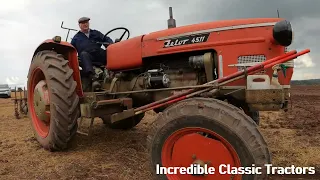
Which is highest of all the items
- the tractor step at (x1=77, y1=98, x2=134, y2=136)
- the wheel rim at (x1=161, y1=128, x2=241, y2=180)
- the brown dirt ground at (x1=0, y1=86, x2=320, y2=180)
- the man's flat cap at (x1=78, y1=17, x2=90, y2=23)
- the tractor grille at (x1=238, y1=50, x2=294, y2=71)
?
the man's flat cap at (x1=78, y1=17, x2=90, y2=23)

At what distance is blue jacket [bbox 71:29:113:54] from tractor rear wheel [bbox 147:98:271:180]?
2530mm

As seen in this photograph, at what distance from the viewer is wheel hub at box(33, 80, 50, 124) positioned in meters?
4.61

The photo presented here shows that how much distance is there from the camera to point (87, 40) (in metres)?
5.16

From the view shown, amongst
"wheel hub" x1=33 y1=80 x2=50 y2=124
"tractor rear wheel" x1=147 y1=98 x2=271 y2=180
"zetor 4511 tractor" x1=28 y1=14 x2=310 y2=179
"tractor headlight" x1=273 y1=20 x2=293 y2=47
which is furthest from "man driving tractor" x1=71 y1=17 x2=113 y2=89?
"tractor headlight" x1=273 y1=20 x2=293 y2=47

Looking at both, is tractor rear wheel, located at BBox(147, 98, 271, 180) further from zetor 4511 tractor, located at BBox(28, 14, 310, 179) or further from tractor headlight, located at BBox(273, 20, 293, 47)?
tractor headlight, located at BBox(273, 20, 293, 47)

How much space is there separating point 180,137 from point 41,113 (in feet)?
8.55

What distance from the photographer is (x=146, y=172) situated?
12.1 feet

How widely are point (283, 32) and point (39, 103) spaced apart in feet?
11.3

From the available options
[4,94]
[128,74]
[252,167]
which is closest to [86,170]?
[128,74]

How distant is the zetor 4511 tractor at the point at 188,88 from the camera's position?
279 cm

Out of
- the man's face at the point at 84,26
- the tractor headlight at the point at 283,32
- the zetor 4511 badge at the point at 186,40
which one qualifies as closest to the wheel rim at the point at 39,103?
the man's face at the point at 84,26

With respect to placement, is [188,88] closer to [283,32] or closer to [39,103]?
[283,32]

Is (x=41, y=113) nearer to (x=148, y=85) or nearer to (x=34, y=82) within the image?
(x=34, y=82)

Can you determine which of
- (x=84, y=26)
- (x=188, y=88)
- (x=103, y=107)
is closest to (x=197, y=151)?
(x=188, y=88)
